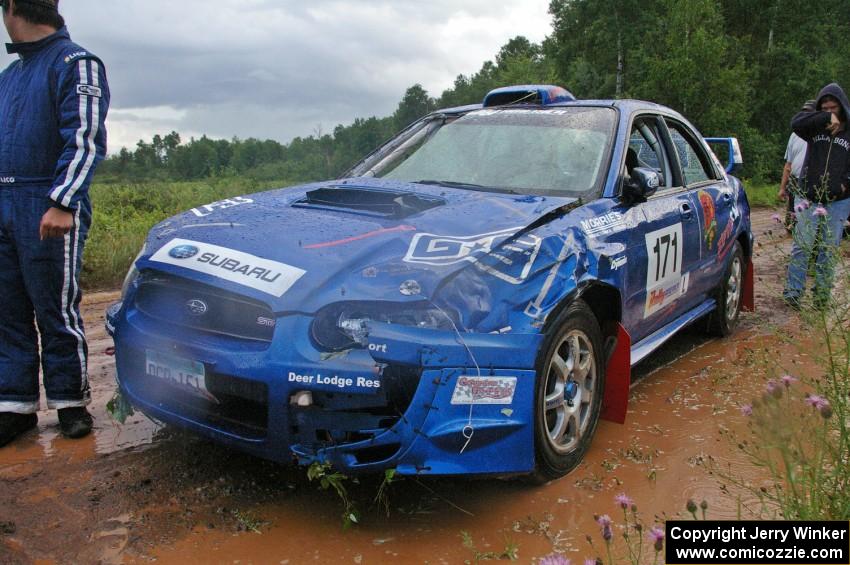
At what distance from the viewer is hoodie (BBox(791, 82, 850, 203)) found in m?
5.71

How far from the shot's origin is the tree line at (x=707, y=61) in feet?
91.4

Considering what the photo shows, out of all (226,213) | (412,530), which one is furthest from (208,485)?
(226,213)

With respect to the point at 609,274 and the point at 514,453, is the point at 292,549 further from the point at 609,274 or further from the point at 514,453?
the point at 609,274

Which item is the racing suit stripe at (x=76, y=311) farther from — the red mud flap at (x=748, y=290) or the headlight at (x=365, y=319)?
the red mud flap at (x=748, y=290)

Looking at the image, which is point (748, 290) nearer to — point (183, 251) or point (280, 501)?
point (280, 501)

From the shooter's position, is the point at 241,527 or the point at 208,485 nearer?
the point at 241,527

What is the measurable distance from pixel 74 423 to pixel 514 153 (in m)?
2.62

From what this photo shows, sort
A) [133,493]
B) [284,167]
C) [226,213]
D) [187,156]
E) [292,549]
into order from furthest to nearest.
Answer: [187,156] → [284,167] → [226,213] → [133,493] → [292,549]

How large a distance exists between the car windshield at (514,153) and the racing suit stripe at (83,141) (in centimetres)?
147

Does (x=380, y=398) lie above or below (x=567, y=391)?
above

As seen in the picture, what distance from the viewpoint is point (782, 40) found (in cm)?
3644

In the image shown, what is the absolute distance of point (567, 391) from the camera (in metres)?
3.08

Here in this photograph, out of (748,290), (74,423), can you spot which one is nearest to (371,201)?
(74,423)

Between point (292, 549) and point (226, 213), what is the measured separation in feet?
4.95
